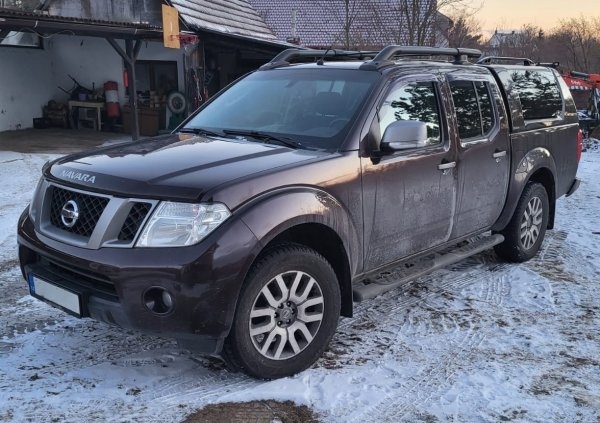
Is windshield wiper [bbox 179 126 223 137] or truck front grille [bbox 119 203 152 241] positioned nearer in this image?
truck front grille [bbox 119 203 152 241]

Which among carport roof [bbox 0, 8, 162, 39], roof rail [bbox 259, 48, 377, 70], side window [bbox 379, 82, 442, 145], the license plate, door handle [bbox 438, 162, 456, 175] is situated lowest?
the license plate

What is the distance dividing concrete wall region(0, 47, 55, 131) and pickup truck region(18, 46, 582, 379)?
1301 centimetres

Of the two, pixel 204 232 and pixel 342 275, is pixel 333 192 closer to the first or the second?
pixel 342 275

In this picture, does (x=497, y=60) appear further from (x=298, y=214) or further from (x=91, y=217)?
(x=91, y=217)

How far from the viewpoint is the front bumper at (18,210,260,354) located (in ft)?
9.78

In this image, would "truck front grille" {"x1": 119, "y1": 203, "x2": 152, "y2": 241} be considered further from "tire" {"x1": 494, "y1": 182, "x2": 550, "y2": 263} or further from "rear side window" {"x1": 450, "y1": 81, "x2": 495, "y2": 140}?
"tire" {"x1": 494, "y1": 182, "x2": 550, "y2": 263}

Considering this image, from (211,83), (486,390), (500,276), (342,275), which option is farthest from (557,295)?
(211,83)

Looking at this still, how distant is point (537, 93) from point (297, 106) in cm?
286

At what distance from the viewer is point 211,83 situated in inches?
750

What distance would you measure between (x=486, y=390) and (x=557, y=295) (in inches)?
73.7

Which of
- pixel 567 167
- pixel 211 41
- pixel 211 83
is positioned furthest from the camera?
pixel 211 83

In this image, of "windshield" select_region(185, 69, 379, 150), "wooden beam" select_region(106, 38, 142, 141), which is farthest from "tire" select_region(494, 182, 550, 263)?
"wooden beam" select_region(106, 38, 142, 141)

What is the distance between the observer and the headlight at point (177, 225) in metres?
3.02

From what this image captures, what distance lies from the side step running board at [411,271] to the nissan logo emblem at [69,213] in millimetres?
1792
